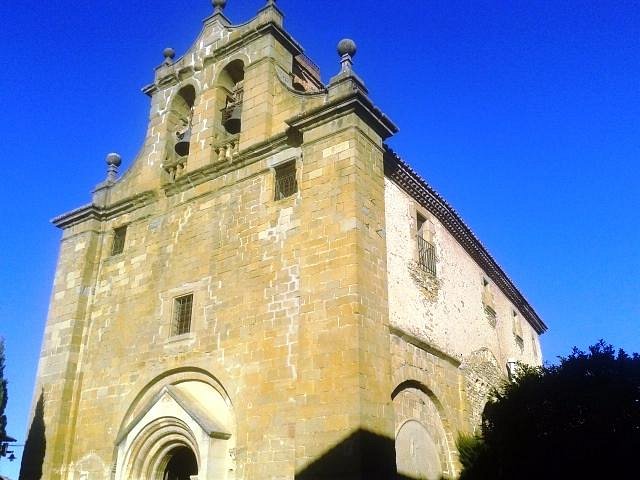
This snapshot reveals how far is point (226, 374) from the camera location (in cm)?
1006

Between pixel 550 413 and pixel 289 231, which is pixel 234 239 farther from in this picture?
pixel 550 413

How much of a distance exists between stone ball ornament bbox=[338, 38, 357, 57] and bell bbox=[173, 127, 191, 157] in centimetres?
411

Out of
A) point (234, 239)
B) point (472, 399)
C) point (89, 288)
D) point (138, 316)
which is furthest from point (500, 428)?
point (89, 288)

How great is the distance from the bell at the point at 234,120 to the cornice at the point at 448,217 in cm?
339

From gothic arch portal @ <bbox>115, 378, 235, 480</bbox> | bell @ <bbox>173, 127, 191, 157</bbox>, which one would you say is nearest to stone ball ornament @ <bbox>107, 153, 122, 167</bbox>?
bell @ <bbox>173, 127, 191, 157</bbox>

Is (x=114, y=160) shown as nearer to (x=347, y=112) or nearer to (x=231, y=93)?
(x=231, y=93)

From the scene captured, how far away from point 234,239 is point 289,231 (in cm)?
131

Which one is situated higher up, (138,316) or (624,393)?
(138,316)

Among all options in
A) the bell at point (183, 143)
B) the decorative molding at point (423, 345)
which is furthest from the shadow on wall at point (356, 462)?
the bell at point (183, 143)

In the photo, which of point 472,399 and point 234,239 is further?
point 472,399

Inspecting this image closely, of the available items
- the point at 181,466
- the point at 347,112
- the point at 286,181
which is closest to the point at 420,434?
the point at 181,466

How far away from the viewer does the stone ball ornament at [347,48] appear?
10930 millimetres

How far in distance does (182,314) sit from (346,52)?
18.3 ft

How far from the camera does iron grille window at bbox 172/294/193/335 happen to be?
11.3m
